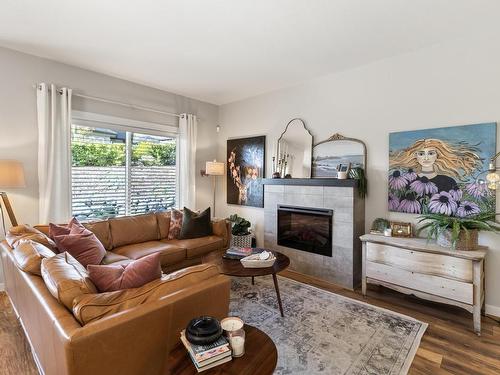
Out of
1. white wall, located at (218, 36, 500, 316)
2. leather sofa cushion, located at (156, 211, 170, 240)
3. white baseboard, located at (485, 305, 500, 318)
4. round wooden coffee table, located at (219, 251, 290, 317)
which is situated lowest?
white baseboard, located at (485, 305, 500, 318)

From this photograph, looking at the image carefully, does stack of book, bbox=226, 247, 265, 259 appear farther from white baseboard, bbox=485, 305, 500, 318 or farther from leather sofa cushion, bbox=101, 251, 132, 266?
white baseboard, bbox=485, 305, 500, 318

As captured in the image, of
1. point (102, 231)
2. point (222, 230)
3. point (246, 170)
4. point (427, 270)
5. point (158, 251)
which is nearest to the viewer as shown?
point (427, 270)

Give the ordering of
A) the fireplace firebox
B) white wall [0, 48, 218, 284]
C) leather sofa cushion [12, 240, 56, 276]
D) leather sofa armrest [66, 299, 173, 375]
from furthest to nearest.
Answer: the fireplace firebox → white wall [0, 48, 218, 284] → leather sofa cushion [12, 240, 56, 276] → leather sofa armrest [66, 299, 173, 375]

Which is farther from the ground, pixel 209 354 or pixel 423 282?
pixel 209 354

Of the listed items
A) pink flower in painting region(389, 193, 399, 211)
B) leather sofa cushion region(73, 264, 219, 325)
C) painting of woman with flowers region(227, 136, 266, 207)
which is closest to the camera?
leather sofa cushion region(73, 264, 219, 325)

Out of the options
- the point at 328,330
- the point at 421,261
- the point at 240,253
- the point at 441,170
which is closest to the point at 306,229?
the point at 240,253

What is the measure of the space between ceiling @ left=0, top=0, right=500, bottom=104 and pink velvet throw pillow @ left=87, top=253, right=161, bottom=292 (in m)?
2.09

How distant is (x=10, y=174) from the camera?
9.05 ft

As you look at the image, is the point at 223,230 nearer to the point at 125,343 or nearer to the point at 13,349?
the point at 13,349

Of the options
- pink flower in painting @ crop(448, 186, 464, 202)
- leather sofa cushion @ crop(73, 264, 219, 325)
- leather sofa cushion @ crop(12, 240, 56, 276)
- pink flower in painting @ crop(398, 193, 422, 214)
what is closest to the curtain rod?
leather sofa cushion @ crop(12, 240, 56, 276)

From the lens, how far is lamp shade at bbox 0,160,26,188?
272 centimetres

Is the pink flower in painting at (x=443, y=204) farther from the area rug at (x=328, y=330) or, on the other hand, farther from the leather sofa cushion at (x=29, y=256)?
the leather sofa cushion at (x=29, y=256)

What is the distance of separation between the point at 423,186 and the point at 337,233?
1.09m

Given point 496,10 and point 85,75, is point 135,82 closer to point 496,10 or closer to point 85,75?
point 85,75
